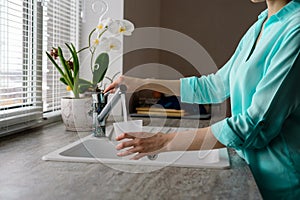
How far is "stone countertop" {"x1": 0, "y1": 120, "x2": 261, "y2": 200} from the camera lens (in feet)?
2.86

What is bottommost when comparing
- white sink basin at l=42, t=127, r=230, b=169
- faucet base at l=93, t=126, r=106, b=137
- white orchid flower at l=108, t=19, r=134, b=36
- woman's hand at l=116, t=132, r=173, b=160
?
white sink basin at l=42, t=127, r=230, b=169

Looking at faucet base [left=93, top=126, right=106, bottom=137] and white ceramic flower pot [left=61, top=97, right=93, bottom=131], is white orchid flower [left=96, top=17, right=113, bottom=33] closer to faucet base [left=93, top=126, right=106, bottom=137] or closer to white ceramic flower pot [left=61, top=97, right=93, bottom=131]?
white ceramic flower pot [left=61, top=97, right=93, bottom=131]

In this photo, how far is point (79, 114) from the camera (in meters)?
1.79

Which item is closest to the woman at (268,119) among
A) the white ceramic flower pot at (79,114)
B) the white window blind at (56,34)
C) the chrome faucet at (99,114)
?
the chrome faucet at (99,114)

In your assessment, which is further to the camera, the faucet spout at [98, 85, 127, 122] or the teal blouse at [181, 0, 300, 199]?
the faucet spout at [98, 85, 127, 122]

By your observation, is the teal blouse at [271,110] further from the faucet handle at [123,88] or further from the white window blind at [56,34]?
the white window blind at [56,34]

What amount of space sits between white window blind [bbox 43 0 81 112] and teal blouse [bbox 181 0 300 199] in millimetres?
1101

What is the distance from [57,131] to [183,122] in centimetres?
76

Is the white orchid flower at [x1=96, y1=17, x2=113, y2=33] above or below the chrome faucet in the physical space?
above

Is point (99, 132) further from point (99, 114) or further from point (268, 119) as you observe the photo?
→ point (268, 119)

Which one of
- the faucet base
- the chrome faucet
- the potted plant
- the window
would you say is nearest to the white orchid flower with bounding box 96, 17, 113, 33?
the potted plant

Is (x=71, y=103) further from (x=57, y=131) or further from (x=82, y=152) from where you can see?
(x=82, y=152)

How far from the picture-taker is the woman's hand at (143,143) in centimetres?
104

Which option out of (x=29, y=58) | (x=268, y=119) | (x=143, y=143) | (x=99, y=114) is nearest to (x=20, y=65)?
(x=29, y=58)
